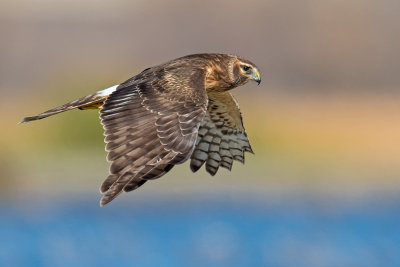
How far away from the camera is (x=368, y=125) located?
757 inches

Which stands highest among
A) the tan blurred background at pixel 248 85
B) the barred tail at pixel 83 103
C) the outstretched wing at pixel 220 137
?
the barred tail at pixel 83 103

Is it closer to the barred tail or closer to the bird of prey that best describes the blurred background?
the bird of prey

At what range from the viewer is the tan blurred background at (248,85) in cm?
1767

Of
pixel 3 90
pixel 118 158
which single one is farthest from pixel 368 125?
pixel 118 158

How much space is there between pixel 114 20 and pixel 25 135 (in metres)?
18.1

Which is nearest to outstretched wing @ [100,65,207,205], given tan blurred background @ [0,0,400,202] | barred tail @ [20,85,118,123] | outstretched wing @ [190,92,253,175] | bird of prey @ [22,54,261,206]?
bird of prey @ [22,54,261,206]

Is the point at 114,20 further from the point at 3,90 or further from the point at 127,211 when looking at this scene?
the point at 127,211

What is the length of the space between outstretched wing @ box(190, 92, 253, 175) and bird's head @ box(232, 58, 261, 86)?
0.16 meters

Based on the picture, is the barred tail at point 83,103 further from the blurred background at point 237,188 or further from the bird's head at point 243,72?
the blurred background at point 237,188

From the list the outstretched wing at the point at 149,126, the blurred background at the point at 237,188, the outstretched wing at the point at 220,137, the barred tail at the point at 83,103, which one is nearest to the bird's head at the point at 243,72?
the outstretched wing at the point at 220,137

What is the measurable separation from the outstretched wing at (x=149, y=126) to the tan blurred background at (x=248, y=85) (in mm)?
8670

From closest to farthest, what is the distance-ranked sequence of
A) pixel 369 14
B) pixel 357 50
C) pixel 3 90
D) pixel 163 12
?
1. pixel 3 90
2. pixel 357 50
3. pixel 369 14
4. pixel 163 12

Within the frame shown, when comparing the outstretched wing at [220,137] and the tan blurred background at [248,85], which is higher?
the outstretched wing at [220,137]

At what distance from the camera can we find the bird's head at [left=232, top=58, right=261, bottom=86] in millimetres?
9625
